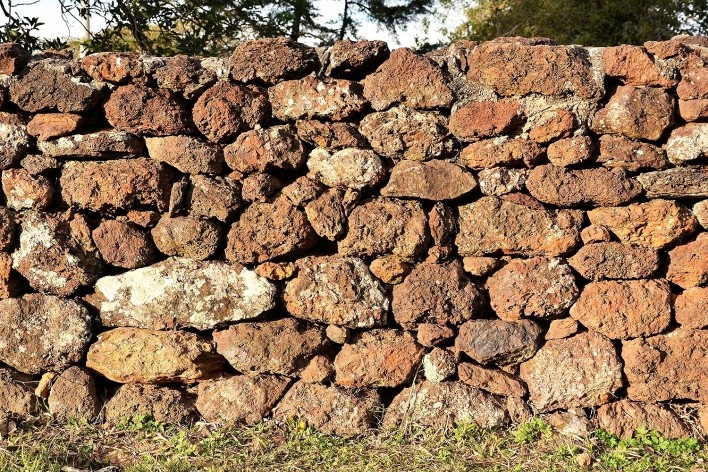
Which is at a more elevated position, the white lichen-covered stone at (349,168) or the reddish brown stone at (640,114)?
the reddish brown stone at (640,114)

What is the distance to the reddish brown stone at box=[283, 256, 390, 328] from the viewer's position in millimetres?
3430

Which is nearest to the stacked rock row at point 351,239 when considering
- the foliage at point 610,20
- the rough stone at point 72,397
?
the rough stone at point 72,397

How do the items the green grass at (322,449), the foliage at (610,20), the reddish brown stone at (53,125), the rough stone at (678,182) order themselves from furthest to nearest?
the foliage at (610,20) → the reddish brown stone at (53,125) → the rough stone at (678,182) → the green grass at (322,449)

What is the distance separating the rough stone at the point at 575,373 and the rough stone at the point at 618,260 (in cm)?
31

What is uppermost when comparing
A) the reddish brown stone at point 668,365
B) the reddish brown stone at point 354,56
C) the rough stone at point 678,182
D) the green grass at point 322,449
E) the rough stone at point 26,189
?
the reddish brown stone at point 354,56

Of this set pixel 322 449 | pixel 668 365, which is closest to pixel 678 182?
pixel 668 365

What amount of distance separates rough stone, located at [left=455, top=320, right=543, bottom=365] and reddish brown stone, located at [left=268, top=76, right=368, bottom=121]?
45.9 inches

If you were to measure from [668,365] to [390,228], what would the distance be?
1438mm

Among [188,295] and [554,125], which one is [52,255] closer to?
[188,295]

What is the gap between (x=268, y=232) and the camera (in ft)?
11.2

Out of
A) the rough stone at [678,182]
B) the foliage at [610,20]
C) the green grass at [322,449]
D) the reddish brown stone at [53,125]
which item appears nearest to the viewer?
the green grass at [322,449]

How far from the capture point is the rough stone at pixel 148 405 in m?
3.43

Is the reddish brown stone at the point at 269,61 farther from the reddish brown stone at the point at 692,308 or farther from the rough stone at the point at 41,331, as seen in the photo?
the reddish brown stone at the point at 692,308

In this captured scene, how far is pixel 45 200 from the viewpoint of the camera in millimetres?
3432
